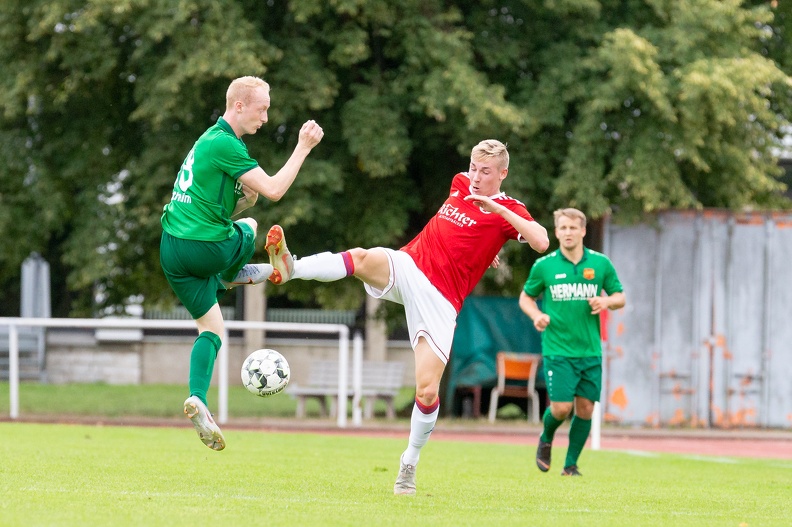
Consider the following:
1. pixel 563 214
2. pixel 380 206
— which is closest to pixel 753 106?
pixel 380 206

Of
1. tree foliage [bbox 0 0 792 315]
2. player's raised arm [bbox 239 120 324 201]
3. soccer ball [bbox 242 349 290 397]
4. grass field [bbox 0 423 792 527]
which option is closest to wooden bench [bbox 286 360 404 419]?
tree foliage [bbox 0 0 792 315]

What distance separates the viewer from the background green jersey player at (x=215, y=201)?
757cm

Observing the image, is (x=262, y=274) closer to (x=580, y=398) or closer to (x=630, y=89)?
(x=580, y=398)

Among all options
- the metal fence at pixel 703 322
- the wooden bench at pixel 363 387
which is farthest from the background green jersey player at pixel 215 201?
the metal fence at pixel 703 322

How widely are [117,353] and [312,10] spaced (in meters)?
17.9

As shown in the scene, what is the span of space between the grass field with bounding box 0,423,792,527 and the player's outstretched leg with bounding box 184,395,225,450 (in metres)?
0.33

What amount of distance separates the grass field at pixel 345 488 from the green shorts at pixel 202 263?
3.99 feet

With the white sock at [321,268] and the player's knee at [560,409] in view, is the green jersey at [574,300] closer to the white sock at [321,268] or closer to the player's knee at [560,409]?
the player's knee at [560,409]

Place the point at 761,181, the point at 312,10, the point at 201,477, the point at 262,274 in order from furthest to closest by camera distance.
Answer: the point at 761,181 < the point at 312,10 < the point at 201,477 < the point at 262,274

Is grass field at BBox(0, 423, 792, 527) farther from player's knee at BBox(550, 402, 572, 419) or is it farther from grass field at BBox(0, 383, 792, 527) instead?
player's knee at BBox(550, 402, 572, 419)

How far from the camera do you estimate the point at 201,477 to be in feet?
29.2

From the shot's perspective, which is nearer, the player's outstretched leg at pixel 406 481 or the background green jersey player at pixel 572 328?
the player's outstretched leg at pixel 406 481

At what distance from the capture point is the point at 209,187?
762cm

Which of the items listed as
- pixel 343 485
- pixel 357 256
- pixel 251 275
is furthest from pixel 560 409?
pixel 251 275
